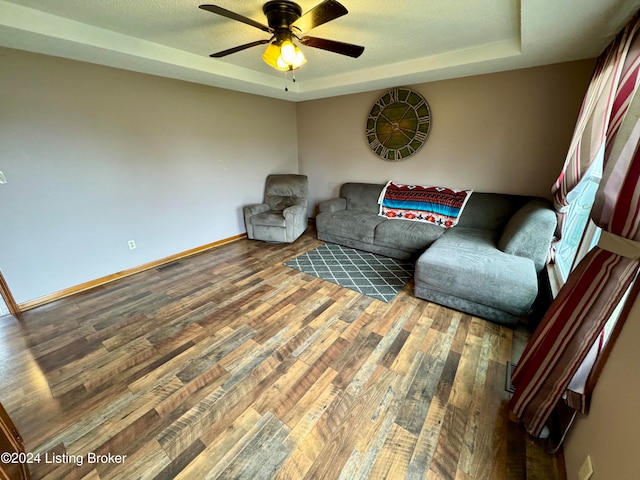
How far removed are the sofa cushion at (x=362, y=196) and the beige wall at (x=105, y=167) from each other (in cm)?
175

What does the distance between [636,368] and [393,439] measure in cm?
100

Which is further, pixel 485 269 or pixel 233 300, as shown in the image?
pixel 233 300

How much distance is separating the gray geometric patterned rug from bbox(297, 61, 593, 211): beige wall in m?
1.37

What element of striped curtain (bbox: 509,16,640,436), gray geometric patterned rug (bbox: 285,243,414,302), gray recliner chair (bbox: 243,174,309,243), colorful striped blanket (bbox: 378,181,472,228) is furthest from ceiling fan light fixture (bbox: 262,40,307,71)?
colorful striped blanket (bbox: 378,181,472,228)

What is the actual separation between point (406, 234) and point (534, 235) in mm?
1237

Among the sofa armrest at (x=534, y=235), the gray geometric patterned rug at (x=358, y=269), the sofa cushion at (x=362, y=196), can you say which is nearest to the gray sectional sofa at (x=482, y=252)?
the sofa armrest at (x=534, y=235)

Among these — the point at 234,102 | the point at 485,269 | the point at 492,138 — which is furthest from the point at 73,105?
the point at 492,138

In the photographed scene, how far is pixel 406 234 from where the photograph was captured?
10.3 ft

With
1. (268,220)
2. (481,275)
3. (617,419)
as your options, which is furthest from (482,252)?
(268,220)

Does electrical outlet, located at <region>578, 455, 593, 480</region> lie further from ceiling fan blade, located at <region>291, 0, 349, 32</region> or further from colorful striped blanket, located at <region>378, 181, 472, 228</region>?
colorful striped blanket, located at <region>378, 181, 472, 228</region>

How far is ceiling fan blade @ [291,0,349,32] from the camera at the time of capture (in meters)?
1.33

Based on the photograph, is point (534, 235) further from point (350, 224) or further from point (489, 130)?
point (350, 224)

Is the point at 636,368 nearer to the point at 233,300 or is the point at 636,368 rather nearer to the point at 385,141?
the point at 233,300

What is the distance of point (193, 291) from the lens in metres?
2.66
